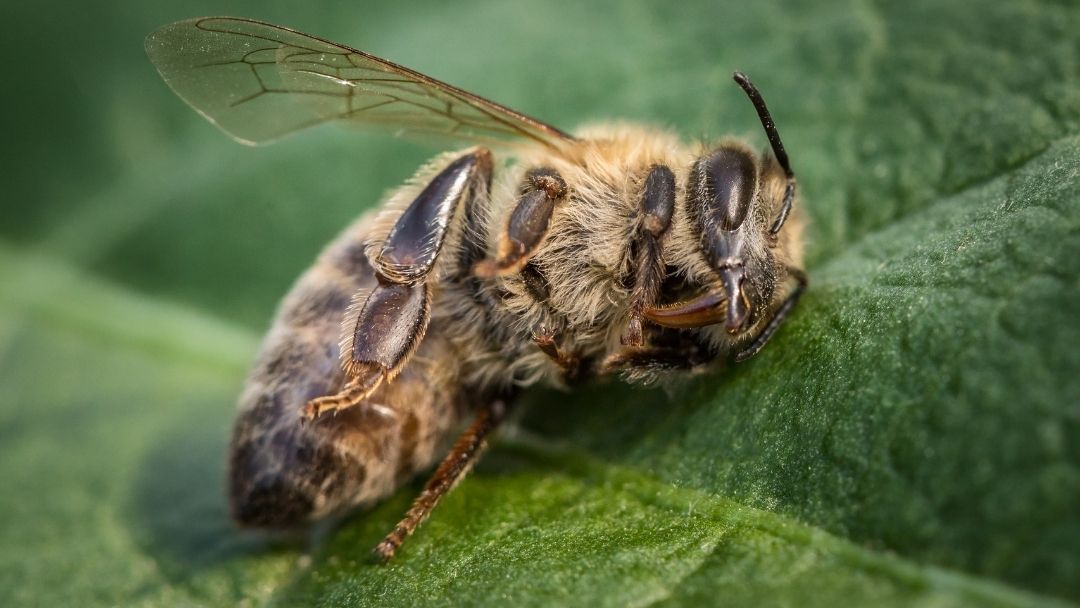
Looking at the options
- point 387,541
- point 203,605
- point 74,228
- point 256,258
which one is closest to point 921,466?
point 387,541

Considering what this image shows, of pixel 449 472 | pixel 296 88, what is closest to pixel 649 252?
pixel 449 472

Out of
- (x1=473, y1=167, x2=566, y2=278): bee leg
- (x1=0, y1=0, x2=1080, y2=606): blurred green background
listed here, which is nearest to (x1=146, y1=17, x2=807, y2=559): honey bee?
(x1=473, y1=167, x2=566, y2=278): bee leg

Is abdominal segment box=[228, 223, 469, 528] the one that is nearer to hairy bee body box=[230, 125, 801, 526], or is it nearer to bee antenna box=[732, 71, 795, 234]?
hairy bee body box=[230, 125, 801, 526]

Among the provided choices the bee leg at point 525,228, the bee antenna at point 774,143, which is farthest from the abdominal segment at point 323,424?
the bee antenna at point 774,143

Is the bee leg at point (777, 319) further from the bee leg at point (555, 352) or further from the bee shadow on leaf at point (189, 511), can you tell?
the bee shadow on leaf at point (189, 511)

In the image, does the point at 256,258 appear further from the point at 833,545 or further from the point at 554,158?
the point at 833,545

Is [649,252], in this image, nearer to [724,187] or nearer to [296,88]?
[724,187]
